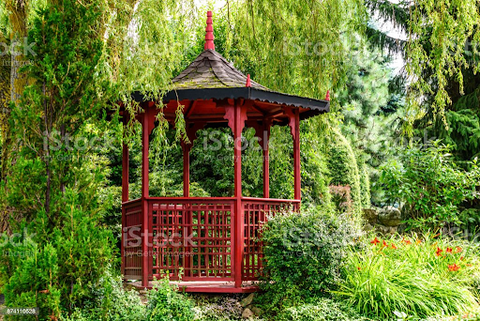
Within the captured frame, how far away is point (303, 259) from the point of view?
6.68 metres

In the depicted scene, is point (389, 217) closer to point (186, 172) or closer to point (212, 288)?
point (186, 172)

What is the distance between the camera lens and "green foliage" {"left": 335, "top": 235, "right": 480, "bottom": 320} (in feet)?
21.1

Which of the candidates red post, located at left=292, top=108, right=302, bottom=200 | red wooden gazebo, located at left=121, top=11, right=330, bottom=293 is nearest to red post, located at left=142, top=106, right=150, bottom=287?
red wooden gazebo, located at left=121, top=11, right=330, bottom=293

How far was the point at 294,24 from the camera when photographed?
9.19 m

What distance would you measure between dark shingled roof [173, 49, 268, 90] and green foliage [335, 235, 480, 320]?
287cm

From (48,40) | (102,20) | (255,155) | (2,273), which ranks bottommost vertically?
(2,273)

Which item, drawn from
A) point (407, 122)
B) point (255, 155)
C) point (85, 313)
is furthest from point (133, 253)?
point (407, 122)

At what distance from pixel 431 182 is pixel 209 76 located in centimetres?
506

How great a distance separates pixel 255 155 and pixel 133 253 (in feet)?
12.0

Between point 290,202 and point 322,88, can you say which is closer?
point 290,202

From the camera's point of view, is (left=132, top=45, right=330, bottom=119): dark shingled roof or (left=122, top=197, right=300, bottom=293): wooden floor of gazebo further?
(left=122, top=197, right=300, bottom=293): wooden floor of gazebo

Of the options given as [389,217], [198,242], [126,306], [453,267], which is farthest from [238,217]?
[389,217]

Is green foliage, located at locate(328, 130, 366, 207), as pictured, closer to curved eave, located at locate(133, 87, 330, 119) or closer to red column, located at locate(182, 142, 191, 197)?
red column, located at locate(182, 142, 191, 197)

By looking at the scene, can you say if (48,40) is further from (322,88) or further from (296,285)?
(322,88)
